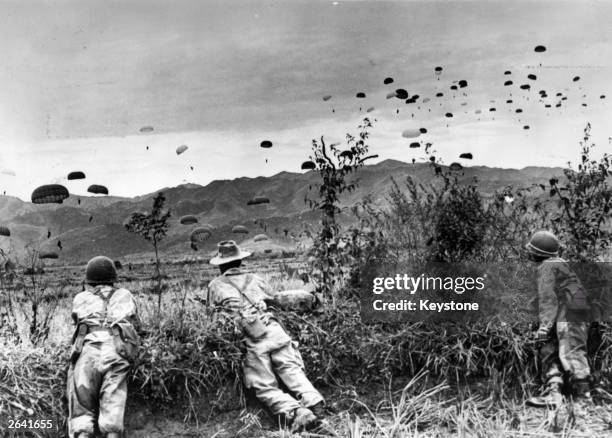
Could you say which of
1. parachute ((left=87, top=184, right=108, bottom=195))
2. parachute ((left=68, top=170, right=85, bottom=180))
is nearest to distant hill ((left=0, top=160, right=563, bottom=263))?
parachute ((left=87, top=184, right=108, bottom=195))

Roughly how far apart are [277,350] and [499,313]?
106 inches

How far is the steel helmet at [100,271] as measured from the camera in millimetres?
6441

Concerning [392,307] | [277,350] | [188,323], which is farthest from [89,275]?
[392,307]

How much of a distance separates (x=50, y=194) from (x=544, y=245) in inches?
731

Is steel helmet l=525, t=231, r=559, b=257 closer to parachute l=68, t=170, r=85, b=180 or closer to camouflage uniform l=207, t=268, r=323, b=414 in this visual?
camouflage uniform l=207, t=268, r=323, b=414

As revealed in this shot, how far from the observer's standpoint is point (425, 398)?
691cm

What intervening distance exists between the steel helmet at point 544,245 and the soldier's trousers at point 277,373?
9.34 ft

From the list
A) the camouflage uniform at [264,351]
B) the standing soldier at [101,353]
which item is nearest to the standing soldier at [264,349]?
the camouflage uniform at [264,351]

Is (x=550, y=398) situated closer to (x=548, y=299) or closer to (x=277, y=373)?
(x=548, y=299)

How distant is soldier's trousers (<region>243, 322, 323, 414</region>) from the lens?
21.0 feet

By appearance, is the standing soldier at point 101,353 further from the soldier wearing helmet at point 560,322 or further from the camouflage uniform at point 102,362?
the soldier wearing helmet at point 560,322

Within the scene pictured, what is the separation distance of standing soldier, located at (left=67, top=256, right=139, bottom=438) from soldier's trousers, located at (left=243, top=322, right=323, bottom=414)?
1.23 meters

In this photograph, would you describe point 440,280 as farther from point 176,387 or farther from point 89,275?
point 89,275

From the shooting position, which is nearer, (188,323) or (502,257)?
(188,323)
